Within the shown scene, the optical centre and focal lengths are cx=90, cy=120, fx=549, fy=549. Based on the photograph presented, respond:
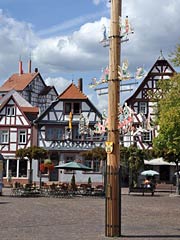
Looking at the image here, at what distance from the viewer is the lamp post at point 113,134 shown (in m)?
14.4

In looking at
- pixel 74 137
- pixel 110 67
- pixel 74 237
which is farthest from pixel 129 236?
pixel 74 137

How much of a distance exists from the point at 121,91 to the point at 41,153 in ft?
108

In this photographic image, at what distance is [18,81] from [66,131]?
28.0 m

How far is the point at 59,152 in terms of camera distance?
186 feet

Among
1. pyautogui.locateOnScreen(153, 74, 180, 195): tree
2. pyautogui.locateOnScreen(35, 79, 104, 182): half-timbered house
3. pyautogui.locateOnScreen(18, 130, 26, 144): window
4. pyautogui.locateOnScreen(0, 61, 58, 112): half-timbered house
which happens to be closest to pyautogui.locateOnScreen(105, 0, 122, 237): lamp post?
pyautogui.locateOnScreen(153, 74, 180, 195): tree

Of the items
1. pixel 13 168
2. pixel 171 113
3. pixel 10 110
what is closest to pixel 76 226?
pixel 171 113

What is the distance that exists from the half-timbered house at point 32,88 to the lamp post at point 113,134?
208 feet

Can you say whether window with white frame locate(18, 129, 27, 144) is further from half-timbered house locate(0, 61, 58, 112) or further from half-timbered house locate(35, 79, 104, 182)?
half-timbered house locate(0, 61, 58, 112)

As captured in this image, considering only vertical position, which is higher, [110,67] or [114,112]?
[110,67]

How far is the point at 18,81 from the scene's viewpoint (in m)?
82.4

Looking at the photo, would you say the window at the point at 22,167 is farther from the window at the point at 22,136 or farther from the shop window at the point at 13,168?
the window at the point at 22,136

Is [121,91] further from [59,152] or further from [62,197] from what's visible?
[59,152]

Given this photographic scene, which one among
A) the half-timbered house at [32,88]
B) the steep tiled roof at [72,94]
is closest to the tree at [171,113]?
the steep tiled roof at [72,94]

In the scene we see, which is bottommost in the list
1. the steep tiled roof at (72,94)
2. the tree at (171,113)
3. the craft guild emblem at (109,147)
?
the craft guild emblem at (109,147)
